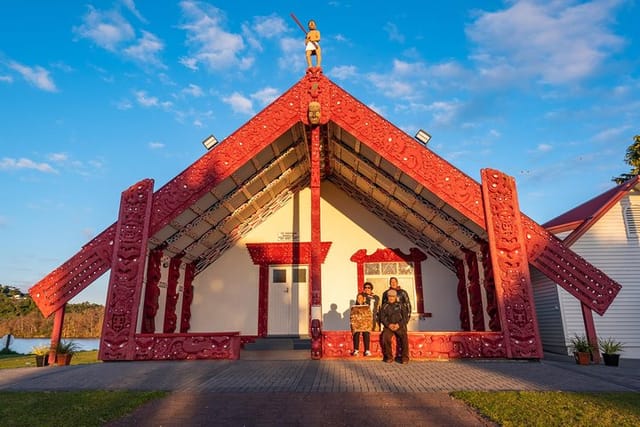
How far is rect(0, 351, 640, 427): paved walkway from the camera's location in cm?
362

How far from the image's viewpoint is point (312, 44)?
361 inches

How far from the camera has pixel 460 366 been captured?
21.8ft

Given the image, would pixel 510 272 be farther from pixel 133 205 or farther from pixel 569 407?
pixel 133 205

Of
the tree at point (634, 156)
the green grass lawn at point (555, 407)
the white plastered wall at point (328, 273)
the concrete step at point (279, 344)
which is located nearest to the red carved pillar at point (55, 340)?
the white plastered wall at point (328, 273)

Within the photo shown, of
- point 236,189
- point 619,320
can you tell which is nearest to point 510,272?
point 619,320

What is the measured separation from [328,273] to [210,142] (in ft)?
18.4

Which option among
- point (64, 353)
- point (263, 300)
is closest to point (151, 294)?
point (64, 353)

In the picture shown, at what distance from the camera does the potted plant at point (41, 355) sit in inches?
310

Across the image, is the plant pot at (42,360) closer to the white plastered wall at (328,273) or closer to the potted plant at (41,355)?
the potted plant at (41,355)

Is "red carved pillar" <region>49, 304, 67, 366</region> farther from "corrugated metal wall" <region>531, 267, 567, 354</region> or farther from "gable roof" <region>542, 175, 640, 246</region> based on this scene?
"gable roof" <region>542, 175, 640, 246</region>

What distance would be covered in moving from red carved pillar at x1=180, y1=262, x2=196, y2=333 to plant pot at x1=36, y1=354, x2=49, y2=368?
3768mm

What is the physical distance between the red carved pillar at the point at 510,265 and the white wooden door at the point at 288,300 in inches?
241

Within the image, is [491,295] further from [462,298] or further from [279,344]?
[279,344]

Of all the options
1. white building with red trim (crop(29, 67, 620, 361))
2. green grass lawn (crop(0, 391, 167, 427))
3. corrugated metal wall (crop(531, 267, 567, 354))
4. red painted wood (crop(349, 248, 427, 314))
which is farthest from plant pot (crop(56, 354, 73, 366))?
corrugated metal wall (crop(531, 267, 567, 354))
